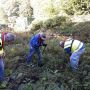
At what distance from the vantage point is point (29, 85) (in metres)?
11.1

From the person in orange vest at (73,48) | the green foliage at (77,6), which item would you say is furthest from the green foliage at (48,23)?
the person in orange vest at (73,48)

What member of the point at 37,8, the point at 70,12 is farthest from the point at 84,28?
the point at 37,8

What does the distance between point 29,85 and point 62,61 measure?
2.45 m

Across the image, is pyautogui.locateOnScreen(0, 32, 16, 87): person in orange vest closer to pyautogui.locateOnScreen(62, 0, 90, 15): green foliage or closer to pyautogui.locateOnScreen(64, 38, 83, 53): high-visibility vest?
pyautogui.locateOnScreen(64, 38, 83, 53): high-visibility vest

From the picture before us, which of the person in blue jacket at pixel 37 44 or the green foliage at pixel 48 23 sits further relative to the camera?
the green foliage at pixel 48 23

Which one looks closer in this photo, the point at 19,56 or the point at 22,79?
the point at 22,79

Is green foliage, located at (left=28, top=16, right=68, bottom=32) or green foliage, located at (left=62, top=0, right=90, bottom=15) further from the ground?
green foliage, located at (left=62, top=0, right=90, bottom=15)

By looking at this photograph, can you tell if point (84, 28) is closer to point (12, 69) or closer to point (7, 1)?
point (12, 69)

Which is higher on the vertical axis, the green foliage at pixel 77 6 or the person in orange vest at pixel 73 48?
the green foliage at pixel 77 6

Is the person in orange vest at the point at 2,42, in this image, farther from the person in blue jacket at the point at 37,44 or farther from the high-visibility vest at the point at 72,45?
the high-visibility vest at the point at 72,45

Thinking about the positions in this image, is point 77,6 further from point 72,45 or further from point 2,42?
point 2,42

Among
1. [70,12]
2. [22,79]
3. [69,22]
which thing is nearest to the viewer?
[22,79]

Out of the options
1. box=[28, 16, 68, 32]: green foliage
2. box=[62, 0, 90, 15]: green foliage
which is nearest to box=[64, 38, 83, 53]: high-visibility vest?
box=[28, 16, 68, 32]: green foliage

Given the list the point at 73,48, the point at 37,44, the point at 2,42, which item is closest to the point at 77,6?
the point at 37,44
